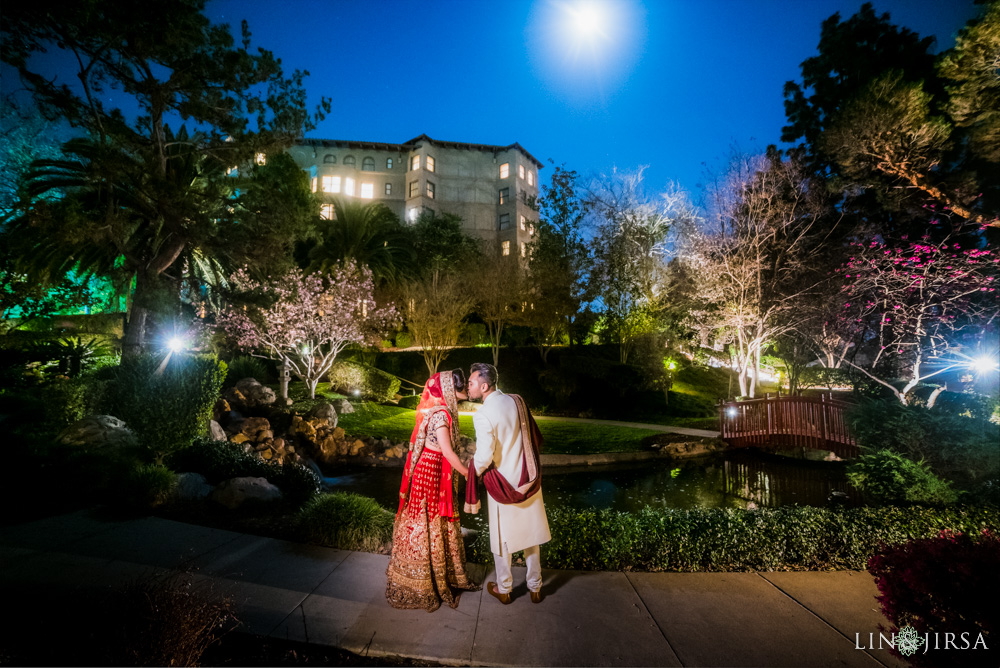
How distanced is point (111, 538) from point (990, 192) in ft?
70.3

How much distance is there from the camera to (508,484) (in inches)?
151

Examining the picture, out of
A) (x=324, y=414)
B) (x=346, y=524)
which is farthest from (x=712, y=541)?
(x=324, y=414)

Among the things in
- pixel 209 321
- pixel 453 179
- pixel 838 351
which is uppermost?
pixel 453 179

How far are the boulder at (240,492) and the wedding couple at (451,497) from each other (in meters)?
3.71

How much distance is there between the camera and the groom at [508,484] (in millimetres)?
3820

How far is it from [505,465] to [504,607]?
47.2 inches

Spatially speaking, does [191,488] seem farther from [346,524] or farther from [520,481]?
[520,481]

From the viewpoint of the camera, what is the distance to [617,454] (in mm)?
13492

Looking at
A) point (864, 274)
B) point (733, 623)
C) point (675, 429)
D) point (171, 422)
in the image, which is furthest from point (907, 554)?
point (675, 429)

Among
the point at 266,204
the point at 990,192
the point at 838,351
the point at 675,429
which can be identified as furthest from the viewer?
the point at 838,351

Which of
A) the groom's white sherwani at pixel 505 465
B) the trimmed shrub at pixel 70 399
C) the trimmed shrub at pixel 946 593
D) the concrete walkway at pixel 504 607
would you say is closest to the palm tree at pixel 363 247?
the trimmed shrub at pixel 70 399

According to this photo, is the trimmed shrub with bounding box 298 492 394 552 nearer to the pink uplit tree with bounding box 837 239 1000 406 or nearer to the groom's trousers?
the groom's trousers

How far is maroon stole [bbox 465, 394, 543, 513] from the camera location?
3.81m

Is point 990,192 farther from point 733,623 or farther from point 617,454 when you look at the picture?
point 733,623
